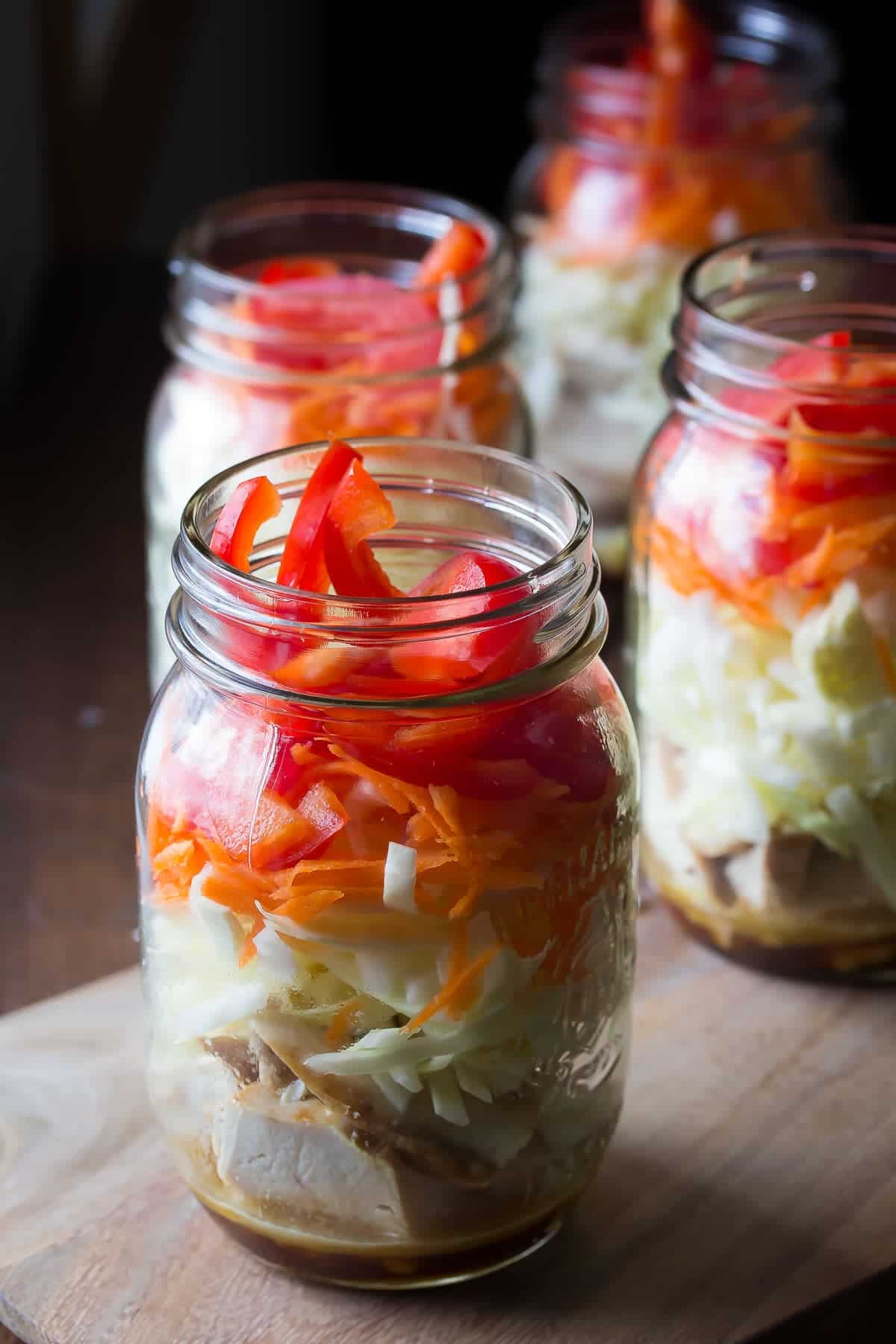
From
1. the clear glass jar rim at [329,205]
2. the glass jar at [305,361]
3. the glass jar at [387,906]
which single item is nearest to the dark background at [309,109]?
the clear glass jar rim at [329,205]

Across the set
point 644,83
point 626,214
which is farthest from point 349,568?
point 644,83

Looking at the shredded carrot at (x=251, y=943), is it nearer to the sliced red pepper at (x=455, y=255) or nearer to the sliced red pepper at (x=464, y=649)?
the sliced red pepper at (x=464, y=649)

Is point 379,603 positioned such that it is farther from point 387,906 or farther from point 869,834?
point 869,834

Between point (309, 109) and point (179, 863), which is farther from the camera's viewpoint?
point (309, 109)

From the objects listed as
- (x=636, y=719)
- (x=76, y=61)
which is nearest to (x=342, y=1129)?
(x=636, y=719)

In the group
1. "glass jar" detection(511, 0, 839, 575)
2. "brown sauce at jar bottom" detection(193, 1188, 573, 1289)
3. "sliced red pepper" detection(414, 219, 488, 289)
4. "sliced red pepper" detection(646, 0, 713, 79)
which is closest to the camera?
"brown sauce at jar bottom" detection(193, 1188, 573, 1289)

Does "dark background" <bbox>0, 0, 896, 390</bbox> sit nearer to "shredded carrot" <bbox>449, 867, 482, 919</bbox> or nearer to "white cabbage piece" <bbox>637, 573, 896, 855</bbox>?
"white cabbage piece" <bbox>637, 573, 896, 855</bbox>

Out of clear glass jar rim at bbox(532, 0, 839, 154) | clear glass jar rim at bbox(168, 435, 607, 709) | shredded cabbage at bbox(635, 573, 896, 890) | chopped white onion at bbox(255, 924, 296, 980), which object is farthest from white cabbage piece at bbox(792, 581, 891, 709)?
clear glass jar rim at bbox(532, 0, 839, 154)
